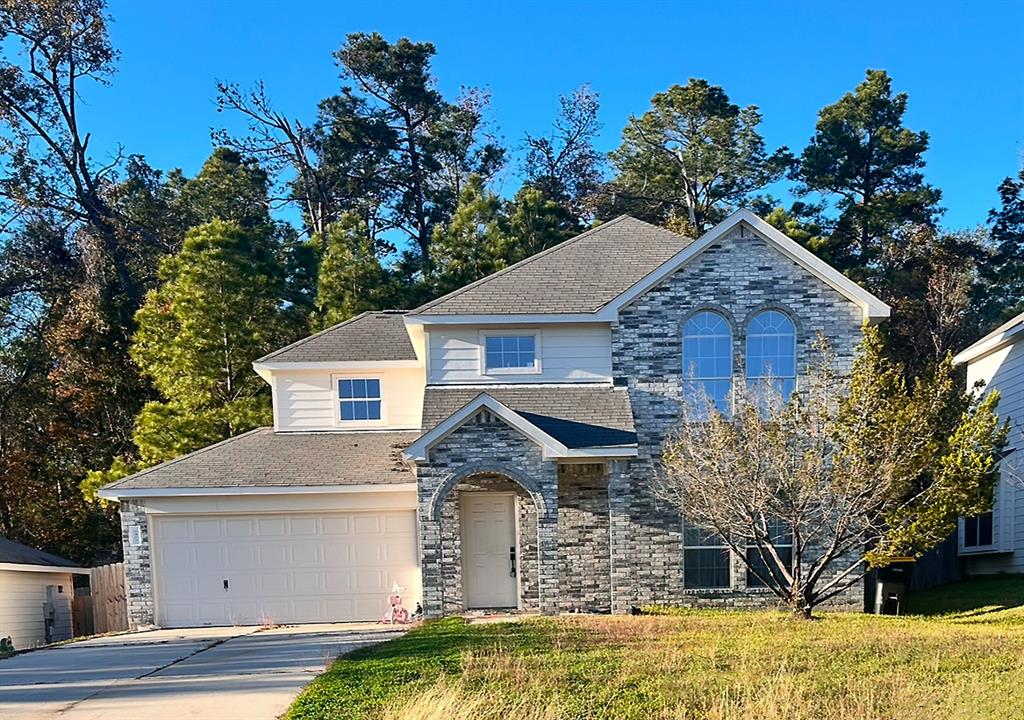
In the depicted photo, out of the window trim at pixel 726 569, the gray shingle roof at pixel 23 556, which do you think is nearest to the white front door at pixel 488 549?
the window trim at pixel 726 569

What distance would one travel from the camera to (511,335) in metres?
14.9

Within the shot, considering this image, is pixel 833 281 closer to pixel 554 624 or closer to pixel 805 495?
pixel 805 495

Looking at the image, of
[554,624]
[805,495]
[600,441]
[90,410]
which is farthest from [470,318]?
[90,410]

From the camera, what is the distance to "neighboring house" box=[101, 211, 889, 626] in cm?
1396

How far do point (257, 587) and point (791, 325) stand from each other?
38.5ft

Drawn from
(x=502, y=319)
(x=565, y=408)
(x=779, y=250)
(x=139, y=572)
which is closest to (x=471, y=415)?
(x=565, y=408)

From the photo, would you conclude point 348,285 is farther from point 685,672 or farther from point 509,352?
point 685,672

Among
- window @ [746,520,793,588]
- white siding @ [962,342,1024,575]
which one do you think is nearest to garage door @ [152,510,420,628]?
window @ [746,520,793,588]

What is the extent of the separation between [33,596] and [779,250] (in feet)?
63.0

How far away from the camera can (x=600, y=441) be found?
1327 cm

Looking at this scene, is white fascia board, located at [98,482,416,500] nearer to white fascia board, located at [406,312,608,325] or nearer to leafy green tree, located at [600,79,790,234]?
white fascia board, located at [406,312,608,325]

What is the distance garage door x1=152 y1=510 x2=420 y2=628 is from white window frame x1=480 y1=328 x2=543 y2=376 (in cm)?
337

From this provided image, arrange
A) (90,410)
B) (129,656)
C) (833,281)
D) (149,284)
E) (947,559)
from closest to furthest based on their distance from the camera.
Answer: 1. (129,656)
2. (833,281)
3. (947,559)
4. (90,410)
5. (149,284)

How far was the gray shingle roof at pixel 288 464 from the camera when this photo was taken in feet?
47.1
